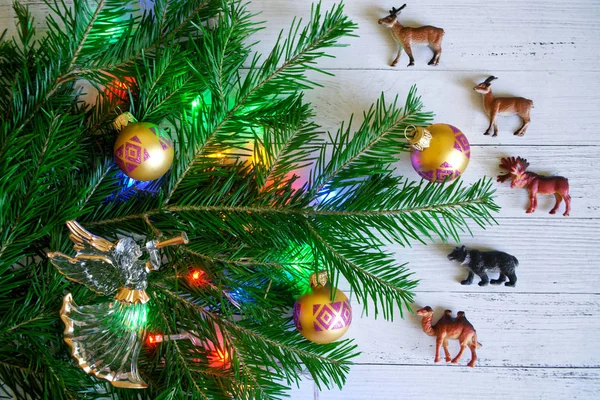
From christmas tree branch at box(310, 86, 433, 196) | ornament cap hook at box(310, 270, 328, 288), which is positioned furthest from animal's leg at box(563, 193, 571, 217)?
ornament cap hook at box(310, 270, 328, 288)

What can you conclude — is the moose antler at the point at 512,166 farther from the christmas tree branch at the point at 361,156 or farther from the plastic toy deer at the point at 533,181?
the christmas tree branch at the point at 361,156

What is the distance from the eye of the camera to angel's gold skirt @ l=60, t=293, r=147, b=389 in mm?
549

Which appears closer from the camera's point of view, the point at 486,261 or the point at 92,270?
the point at 92,270

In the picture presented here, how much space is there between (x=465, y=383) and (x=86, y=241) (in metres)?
0.73

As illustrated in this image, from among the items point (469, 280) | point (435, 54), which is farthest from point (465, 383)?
point (435, 54)

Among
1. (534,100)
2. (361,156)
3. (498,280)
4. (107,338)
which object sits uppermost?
(534,100)

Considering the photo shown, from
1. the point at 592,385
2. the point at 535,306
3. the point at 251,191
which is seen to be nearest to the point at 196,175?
the point at 251,191

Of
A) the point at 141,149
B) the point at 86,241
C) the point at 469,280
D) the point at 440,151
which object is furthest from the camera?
the point at 469,280

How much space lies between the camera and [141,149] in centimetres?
70

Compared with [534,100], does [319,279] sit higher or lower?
lower

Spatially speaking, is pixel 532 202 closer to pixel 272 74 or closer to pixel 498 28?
pixel 498 28

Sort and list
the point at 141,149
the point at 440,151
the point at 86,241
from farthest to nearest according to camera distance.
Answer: the point at 440,151
the point at 141,149
the point at 86,241

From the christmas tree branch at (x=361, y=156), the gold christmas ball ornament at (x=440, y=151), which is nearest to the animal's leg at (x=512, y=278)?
the gold christmas ball ornament at (x=440, y=151)

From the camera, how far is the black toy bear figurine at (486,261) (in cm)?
88
